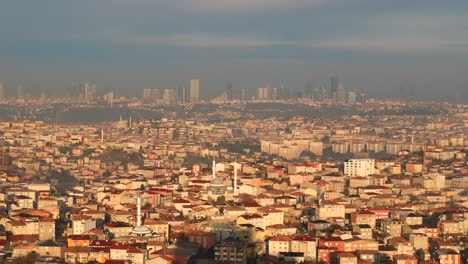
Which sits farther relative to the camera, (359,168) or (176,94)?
(176,94)

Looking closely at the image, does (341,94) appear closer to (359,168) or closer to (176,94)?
(176,94)

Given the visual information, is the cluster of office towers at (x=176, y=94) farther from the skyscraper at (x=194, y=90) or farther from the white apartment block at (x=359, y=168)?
the white apartment block at (x=359, y=168)

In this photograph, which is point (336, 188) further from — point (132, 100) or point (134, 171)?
point (132, 100)

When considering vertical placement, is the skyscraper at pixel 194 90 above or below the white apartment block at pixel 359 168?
above

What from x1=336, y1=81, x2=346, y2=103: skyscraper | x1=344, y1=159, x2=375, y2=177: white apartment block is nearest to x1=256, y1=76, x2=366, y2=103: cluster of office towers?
x1=336, y1=81, x2=346, y2=103: skyscraper

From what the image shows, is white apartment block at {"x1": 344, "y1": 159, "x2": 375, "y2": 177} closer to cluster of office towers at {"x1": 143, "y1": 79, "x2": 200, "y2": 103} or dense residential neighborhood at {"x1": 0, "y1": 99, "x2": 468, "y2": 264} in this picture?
dense residential neighborhood at {"x1": 0, "y1": 99, "x2": 468, "y2": 264}

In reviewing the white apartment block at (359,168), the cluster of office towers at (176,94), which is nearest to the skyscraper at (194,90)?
the cluster of office towers at (176,94)

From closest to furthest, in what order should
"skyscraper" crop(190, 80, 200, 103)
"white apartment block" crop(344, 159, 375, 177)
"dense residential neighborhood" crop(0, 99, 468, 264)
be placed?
"dense residential neighborhood" crop(0, 99, 468, 264), "white apartment block" crop(344, 159, 375, 177), "skyscraper" crop(190, 80, 200, 103)

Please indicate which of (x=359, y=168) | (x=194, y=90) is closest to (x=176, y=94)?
(x=194, y=90)
